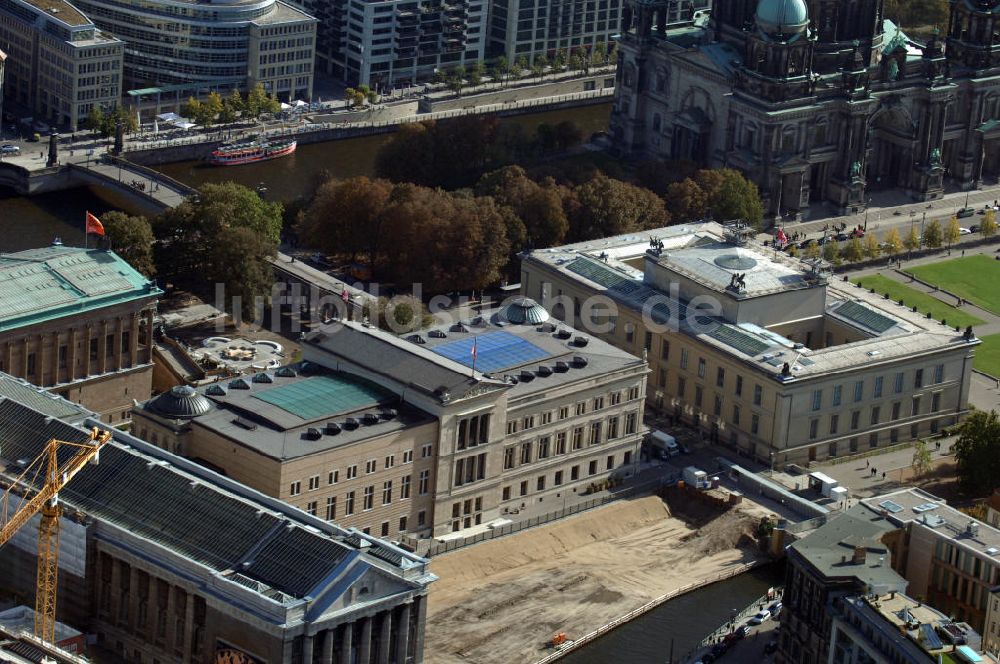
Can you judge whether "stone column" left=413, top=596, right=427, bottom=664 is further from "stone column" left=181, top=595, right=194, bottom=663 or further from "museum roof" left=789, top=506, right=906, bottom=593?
Answer: "museum roof" left=789, top=506, right=906, bottom=593

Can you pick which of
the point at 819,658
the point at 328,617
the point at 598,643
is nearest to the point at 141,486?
the point at 328,617

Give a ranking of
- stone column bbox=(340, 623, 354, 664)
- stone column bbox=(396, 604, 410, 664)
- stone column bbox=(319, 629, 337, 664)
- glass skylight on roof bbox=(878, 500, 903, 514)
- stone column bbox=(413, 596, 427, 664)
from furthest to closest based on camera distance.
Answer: glass skylight on roof bbox=(878, 500, 903, 514) → stone column bbox=(413, 596, 427, 664) → stone column bbox=(396, 604, 410, 664) → stone column bbox=(340, 623, 354, 664) → stone column bbox=(319, 629, 337, 664)

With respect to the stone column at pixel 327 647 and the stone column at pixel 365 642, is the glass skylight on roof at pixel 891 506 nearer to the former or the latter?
the stone column at pixel 365 642

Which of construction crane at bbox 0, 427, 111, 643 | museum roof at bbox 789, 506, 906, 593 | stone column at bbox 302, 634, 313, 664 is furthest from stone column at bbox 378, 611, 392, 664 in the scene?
museum roof at bbox 789, 506, 906, 593

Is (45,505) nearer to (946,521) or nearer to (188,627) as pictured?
(188,627)

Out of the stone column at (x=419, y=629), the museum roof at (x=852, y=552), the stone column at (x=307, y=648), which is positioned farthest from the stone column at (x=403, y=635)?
the museum roof at (x=852, y=552)
